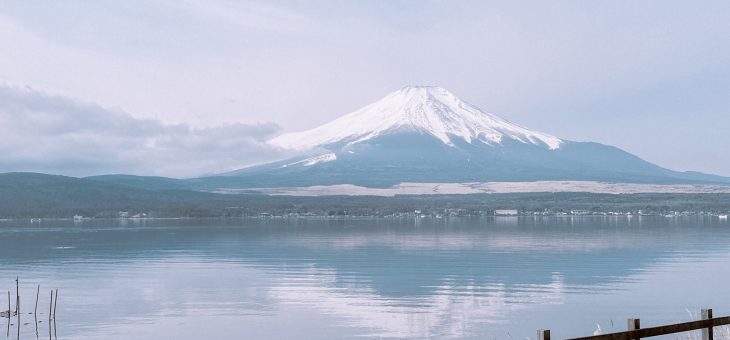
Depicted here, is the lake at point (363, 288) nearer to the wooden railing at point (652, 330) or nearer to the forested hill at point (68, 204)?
the wooden railing at point (652, 330)

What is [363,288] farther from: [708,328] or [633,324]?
[633,324]

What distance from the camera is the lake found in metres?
31.7

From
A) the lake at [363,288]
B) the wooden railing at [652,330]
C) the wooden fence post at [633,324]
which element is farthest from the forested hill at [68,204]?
the wooden fence post at [633,324]

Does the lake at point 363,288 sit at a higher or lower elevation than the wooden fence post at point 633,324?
lower

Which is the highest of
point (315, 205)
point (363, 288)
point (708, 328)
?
point (315, 205)

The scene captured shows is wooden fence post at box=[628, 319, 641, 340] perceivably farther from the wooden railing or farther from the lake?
the lake

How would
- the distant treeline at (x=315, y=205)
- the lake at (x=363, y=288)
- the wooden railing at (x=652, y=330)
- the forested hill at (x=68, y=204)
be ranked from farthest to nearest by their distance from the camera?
the distant treeline at (x=315, y=205), the forested hill at (x=68, y=204), the lake at (x=363, y=288), the wooden railing at (x=652, y=330)

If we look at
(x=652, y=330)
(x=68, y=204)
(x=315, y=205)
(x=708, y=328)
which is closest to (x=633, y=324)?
(x=652, y=330)

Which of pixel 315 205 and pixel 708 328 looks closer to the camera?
pixel 708 328

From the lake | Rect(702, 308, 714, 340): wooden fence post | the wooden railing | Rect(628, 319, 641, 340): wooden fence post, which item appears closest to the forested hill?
the lake

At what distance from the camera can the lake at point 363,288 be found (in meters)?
31.7

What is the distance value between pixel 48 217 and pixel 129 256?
111448 mm

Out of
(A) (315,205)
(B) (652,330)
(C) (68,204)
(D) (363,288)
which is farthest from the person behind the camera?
(C) (68,204)

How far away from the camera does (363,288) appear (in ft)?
141
